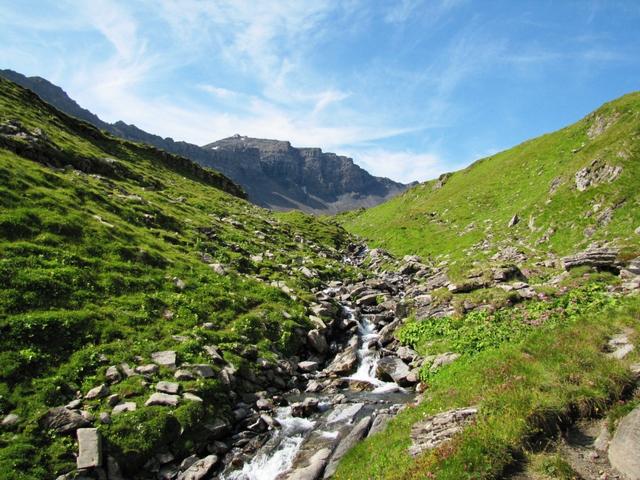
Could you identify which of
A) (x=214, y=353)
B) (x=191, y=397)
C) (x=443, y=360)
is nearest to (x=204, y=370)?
(x=214, y=353)

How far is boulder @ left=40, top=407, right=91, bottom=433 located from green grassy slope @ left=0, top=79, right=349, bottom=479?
31 cm

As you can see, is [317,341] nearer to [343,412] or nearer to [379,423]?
[343,412]

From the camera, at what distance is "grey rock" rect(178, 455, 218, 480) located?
48.4 feet

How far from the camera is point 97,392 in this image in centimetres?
1697

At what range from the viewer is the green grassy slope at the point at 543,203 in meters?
34.9

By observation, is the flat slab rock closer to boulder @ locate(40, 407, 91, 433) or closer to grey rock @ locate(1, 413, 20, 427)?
boulder @ locate(40, 407, 91, 433)

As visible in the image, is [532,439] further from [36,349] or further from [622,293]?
[36,349]

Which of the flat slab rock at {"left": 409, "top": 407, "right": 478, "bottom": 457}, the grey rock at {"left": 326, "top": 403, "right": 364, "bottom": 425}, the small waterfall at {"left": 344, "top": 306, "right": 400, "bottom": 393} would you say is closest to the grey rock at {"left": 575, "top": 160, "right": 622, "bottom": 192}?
the small waterfall at {"left": 344, "top": 306, "right": 400, "bottom": 393}

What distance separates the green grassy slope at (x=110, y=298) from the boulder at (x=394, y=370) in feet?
20.0

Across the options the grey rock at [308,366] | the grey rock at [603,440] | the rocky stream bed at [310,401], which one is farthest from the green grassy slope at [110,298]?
the grey rock at [603,440]

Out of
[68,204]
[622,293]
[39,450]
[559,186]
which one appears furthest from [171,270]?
[559,186]

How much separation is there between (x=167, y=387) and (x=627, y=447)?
17253 mm

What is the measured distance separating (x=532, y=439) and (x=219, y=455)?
12014mm

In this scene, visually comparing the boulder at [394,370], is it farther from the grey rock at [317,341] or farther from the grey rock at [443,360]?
the grey rock at [317,341]
